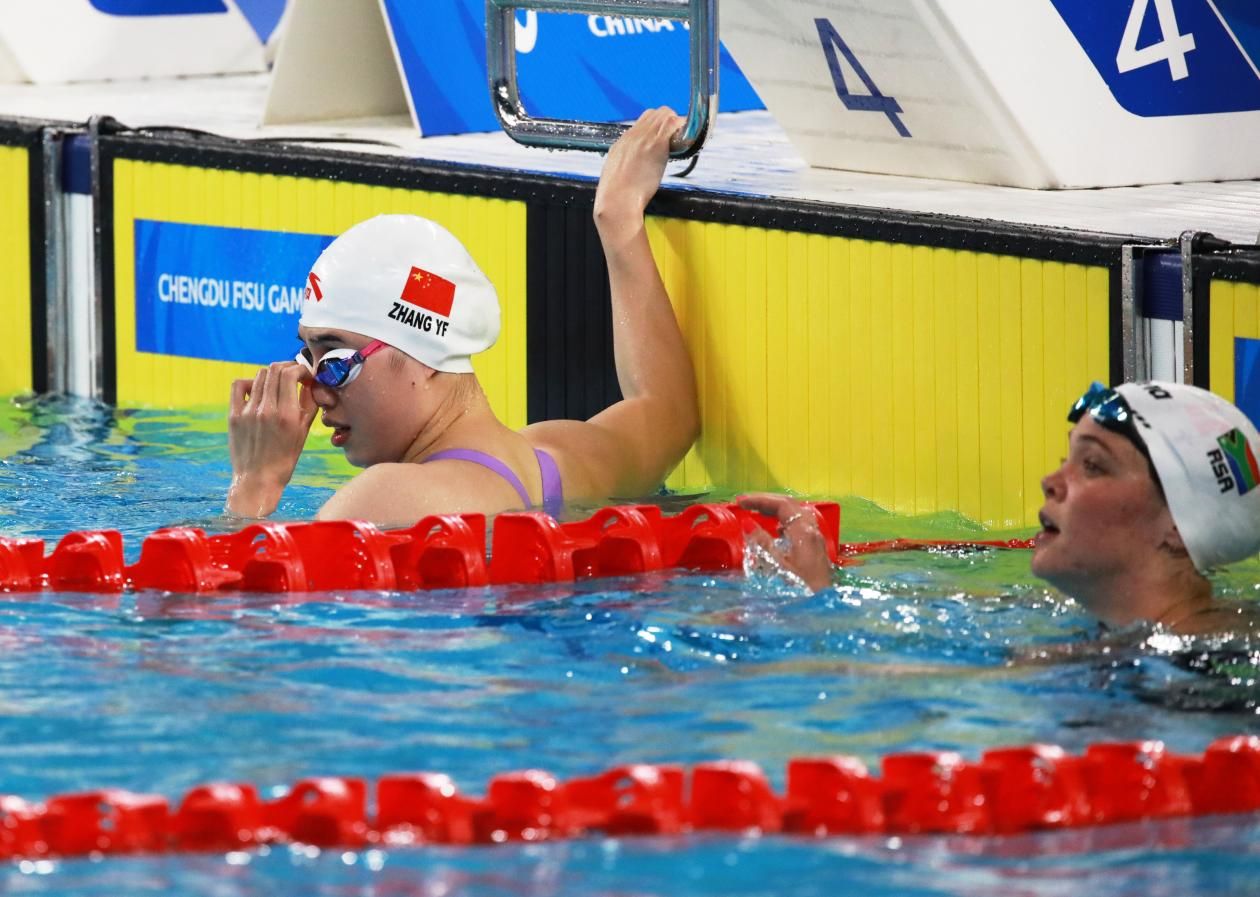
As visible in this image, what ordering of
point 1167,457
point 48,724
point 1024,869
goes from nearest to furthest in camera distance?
1. point 1024,869
2. point 48,724
3. point 1167,457

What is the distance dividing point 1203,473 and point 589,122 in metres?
2.27

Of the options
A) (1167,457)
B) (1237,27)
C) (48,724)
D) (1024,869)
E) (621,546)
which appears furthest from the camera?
(1237,27)

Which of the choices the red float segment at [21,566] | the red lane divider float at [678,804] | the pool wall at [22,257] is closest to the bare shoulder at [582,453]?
the red float segment at [21,566]

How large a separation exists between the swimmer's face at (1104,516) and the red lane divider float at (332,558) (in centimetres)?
77

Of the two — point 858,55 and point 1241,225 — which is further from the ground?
point 858,55

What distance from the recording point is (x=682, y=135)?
205 inches

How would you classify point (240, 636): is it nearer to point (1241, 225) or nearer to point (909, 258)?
point (909, 258)

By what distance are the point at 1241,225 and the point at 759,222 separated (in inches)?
39.9

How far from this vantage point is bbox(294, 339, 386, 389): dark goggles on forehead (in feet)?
14.7

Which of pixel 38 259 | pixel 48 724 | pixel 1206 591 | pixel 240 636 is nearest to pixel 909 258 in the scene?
pixel 1206 591

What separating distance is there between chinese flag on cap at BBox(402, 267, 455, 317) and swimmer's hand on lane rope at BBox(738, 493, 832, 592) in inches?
29.9

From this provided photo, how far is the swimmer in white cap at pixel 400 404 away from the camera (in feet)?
14.6

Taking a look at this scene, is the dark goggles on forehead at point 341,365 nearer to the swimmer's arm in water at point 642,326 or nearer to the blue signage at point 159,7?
the swimmer's arm in water at point 642,326

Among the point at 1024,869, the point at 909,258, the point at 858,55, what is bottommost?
the point at 1024,869
